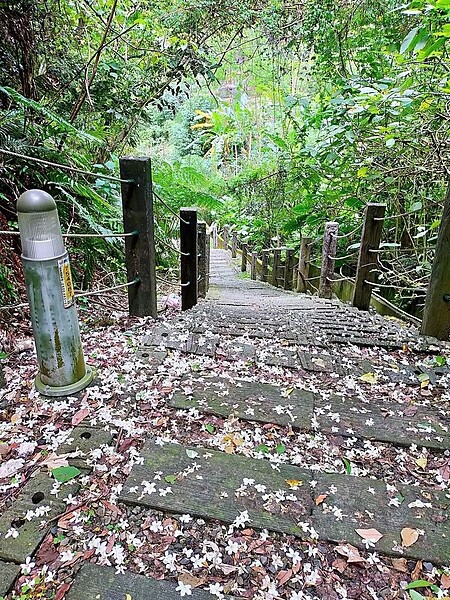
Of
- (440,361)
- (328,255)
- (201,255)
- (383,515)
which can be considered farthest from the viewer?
(328,255)

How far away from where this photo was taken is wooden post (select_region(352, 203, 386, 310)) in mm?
3293

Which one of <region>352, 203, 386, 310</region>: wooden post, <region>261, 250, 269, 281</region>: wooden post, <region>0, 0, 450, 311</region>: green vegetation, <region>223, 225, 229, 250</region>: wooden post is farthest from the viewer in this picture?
<region>223, 225, 229, 250</region>: wooden post

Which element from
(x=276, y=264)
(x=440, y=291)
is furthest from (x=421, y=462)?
(x=276, y=264)

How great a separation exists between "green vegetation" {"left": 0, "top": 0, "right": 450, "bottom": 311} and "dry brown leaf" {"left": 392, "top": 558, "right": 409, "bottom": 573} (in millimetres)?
1939

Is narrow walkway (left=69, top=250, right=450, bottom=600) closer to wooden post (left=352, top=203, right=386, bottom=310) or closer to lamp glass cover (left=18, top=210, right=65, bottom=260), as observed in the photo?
lamp glass cover (left=18, top=210, right=65, bottom=260)

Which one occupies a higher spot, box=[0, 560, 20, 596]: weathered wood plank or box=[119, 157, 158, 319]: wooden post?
box=[119, 157, 158, 319]: wooden post

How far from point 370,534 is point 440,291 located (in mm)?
1661

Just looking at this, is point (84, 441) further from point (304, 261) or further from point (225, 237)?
point (225, 237)

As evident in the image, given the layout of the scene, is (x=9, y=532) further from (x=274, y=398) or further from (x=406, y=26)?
(x=406, y=26)

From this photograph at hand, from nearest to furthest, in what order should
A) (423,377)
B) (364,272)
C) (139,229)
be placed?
1. (423,377)
2. (139,229)
3. (364,272)

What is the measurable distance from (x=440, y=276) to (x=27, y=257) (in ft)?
6.96

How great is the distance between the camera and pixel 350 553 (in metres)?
0.93

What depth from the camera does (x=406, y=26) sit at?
14.4 ft

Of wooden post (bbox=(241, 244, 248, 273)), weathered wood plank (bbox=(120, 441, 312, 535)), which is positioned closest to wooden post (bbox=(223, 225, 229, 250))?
wooden post (bbox=(241, 244, 248, 273))
